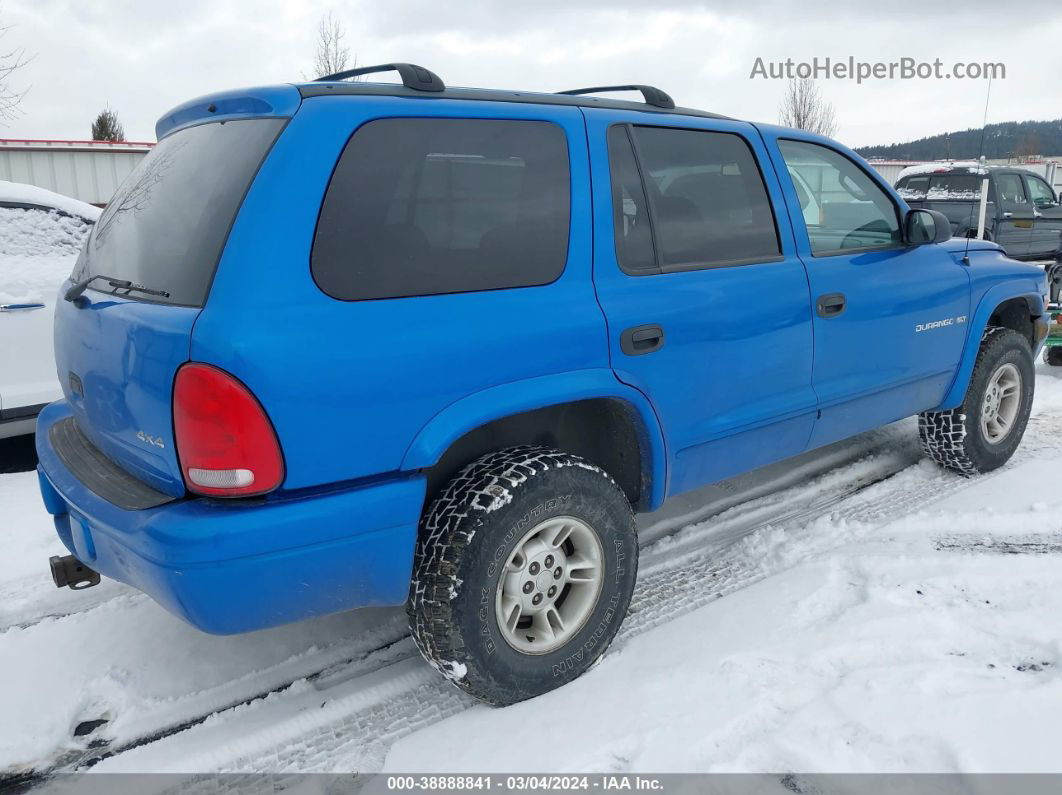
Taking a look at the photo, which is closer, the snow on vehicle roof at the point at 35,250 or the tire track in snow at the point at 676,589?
the tire track in snow at the point at 676,589

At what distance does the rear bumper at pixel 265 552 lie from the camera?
2.10 meters

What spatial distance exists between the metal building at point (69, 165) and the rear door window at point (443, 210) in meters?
15.6

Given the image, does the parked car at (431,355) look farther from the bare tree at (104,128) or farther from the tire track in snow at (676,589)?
the bare tree at (104,128)

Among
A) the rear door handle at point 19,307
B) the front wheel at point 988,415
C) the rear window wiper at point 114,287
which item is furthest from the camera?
the rear door handle at point 19,307

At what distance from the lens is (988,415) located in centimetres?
468

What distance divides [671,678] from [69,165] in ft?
56.6

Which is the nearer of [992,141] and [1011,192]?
[992,141]

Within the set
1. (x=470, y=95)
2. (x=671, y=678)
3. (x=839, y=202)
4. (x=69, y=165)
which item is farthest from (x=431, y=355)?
(x=69, y=165)

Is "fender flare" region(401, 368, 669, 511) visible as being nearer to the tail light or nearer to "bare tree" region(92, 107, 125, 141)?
the tail light

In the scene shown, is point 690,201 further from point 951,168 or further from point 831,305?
point 951,168

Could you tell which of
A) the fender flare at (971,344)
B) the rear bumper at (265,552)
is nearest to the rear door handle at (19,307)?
the rear bumper at (265,552)

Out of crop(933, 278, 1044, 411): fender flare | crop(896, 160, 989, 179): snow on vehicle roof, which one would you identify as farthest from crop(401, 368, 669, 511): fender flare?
crop(896, 160, 989, 179): snow on vehicle roof

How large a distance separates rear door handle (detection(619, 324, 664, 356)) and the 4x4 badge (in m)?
1.42

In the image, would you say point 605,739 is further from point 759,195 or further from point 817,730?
point 759,195
